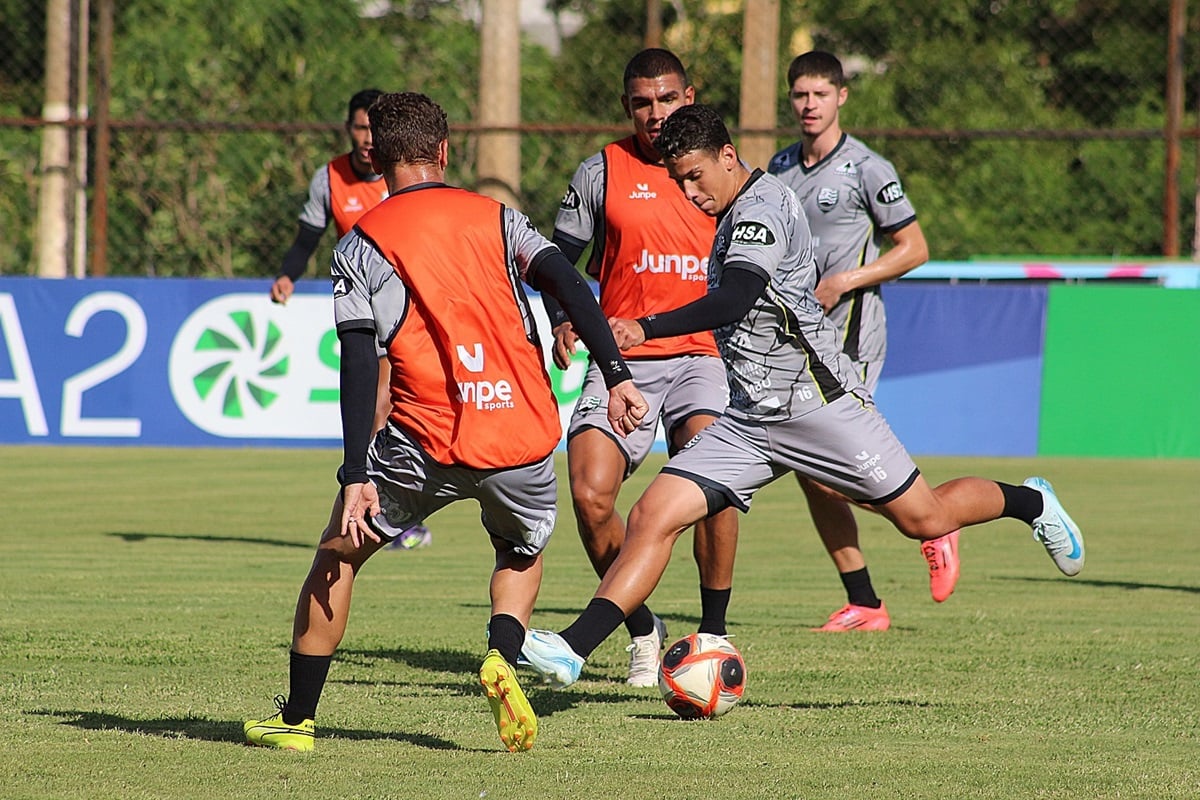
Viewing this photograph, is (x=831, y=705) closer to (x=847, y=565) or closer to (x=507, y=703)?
(x=507, y=703)

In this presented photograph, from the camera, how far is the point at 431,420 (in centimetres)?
539

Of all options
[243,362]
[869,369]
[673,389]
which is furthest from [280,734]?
[243,362]

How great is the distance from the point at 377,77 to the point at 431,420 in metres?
25.2

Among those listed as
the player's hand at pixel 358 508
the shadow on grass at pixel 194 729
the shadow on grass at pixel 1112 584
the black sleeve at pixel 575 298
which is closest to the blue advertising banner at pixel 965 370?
the shadow on grass at pixel 1112 584

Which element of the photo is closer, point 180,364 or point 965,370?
point 180,364

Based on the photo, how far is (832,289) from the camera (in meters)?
7.82

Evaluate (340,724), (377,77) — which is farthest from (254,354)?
(377,77)

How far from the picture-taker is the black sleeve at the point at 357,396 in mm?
5211

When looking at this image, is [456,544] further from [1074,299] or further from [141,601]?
[1074,299]

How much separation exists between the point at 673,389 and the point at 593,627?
1773 millimetres

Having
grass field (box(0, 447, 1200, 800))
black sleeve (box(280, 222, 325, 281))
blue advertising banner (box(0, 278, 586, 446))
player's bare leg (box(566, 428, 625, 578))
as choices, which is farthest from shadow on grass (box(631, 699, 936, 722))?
blue advertising banner (box(0, 278, 586, 446))

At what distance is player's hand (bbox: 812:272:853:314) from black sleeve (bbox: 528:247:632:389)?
252cm

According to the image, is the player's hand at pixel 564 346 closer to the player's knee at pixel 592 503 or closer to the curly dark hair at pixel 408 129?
the player's knee at pixel 592 503

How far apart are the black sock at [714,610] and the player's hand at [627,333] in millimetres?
1304
